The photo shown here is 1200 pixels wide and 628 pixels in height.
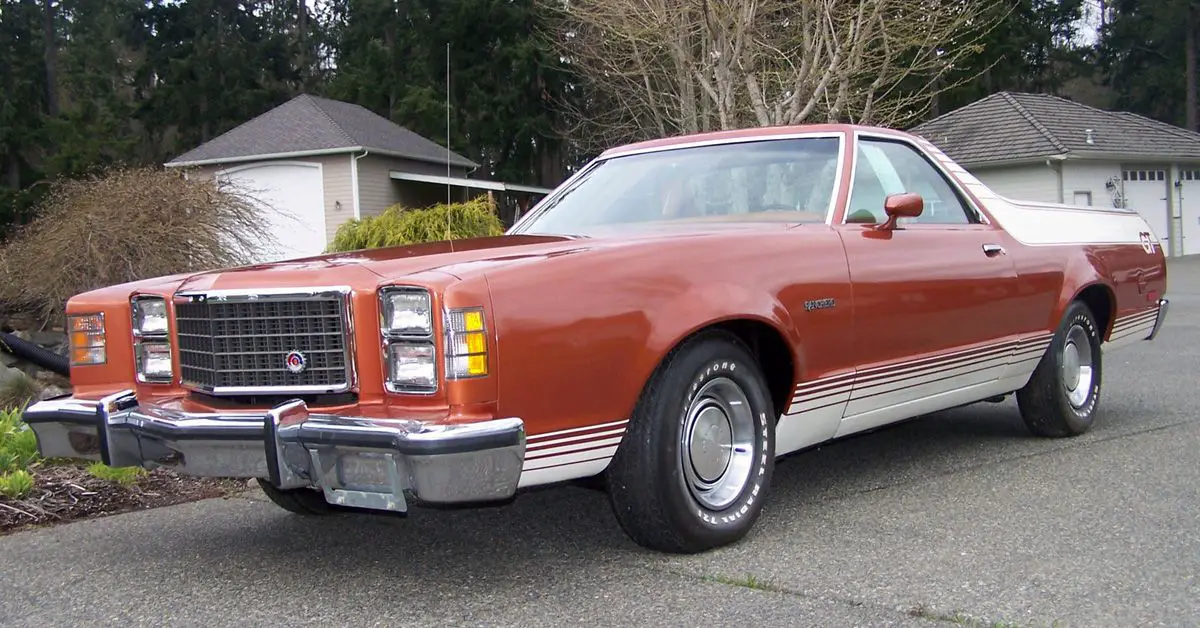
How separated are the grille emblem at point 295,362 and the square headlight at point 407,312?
14.0 inches

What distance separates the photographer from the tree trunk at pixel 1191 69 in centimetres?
4481

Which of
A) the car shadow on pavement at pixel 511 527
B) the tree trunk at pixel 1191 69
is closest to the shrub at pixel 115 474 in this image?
the car shadow on pavement at pixel 511 527

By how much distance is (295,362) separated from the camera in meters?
3.59

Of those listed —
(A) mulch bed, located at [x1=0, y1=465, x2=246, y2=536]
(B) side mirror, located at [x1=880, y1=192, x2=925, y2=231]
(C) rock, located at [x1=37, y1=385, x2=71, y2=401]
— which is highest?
(B) side mirror, located at [x1=880, y1=192, x2=925, y2=231]

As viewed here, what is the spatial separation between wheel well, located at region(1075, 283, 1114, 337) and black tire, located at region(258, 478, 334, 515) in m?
4.15

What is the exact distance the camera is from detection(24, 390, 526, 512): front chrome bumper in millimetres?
3131

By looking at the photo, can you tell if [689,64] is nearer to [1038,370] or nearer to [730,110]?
[730,110]

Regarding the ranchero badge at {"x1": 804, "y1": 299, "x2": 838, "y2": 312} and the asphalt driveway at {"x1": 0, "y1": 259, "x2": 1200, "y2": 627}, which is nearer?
the asphalt driveway at {"x1": 0, "y1": 259, "x2": 1200, "y2": 627}

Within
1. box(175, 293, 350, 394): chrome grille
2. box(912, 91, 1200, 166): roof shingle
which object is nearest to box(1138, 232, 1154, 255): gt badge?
box(175, 293, 350, 394): chrome grille

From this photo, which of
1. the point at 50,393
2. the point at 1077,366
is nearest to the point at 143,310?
the point at 50,393

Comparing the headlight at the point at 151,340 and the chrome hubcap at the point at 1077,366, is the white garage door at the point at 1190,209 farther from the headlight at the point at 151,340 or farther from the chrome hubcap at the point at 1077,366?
the headlight at the point at 151,340

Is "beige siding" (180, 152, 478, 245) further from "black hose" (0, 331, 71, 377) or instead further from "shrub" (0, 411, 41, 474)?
"shrub" (0, 411, 41, 474)

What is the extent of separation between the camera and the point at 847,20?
58.7ft

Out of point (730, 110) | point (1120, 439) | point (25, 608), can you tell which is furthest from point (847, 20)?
point (25, 608)
